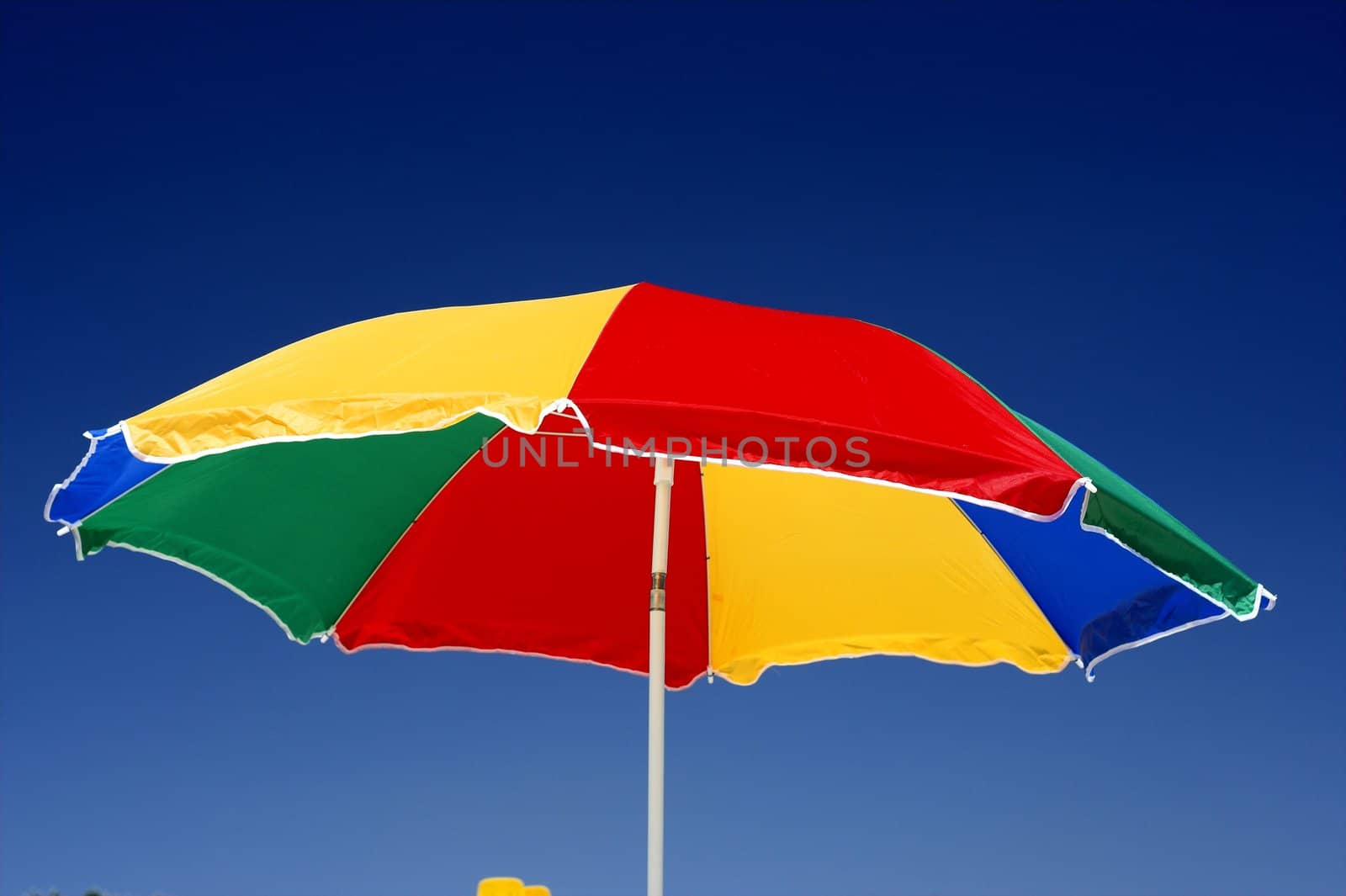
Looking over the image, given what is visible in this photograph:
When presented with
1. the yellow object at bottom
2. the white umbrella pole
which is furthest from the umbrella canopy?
the white umbrella pole

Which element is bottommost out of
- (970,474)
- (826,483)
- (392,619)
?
(970,474)

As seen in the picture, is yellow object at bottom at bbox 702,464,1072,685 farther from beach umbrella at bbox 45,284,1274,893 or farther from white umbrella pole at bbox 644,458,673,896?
white umbrella pole at bbox 644,458,673,896

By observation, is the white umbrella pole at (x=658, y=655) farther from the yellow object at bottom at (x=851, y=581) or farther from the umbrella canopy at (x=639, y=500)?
the yellow object at bottom at (x=851, y=581)

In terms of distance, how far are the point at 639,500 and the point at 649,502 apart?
41 mm

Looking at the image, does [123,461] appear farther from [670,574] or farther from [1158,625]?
[1158,625]

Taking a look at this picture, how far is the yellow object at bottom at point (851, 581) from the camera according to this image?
482 centimetres

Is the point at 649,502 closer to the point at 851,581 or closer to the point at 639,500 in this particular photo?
the point at 639,500

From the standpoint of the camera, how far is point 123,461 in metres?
3.92

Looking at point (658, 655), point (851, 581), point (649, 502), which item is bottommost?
point (658, 655)

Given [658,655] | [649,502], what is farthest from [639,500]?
[658,655]

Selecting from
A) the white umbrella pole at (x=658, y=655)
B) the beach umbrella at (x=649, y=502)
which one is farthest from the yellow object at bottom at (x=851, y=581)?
the white umbrella pole at (x=658, y=655)

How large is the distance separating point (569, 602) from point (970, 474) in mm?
2221

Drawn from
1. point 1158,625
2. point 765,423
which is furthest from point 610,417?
point 1158,625

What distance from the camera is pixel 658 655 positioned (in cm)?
412
